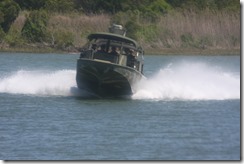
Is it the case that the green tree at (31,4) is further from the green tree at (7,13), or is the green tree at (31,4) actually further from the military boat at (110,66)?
the military boat at (110,66)

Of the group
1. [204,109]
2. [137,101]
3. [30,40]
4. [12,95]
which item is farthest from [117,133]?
[30,40]

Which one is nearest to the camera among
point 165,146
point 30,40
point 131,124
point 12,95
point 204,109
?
point 165,146

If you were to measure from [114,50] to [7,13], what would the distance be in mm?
34728

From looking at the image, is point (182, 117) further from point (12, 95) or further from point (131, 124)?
point (12, 95)

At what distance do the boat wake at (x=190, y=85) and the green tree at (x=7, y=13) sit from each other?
31.7 m

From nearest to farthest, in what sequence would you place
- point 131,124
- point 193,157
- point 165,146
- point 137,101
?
point 193,157 < point 165,146 < point 131,124 < point 137,101

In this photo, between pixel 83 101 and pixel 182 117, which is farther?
pixel 83 101

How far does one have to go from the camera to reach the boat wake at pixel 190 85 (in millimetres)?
28891

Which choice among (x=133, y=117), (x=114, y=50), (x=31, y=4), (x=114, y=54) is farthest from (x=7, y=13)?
(x=133, y=117)

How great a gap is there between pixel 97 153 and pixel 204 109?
637 centimetres

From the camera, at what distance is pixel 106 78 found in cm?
2914

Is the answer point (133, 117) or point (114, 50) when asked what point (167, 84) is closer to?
point (114, 50)

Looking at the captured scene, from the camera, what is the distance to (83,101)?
2970cm

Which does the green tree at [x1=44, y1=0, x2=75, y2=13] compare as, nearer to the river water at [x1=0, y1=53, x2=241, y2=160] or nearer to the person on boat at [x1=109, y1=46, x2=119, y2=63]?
the river water at [x1=0, y1=53, x2=241, y2=160]
